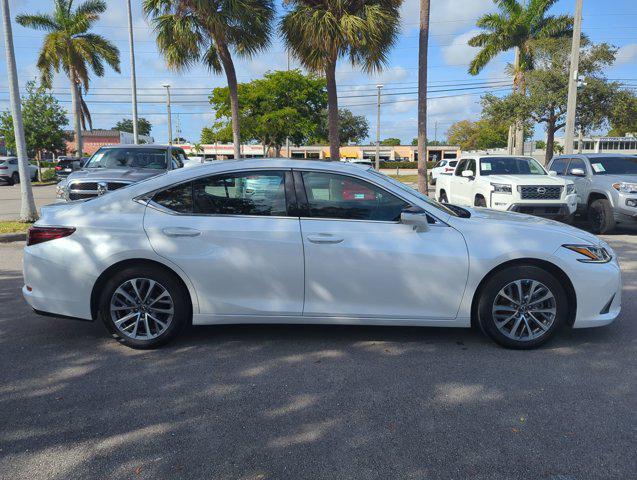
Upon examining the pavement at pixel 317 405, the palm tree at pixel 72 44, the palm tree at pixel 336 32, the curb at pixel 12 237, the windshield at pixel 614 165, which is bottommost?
the pavement at pixel 317 405

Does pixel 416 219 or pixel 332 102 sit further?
pixel 332 102

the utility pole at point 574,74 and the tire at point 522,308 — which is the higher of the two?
the utility pole at point 574,74

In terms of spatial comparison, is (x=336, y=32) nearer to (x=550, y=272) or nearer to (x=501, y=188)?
(x=501, y=188)

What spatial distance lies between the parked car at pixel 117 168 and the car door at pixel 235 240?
5574 mm

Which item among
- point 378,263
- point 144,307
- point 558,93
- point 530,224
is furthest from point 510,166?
point 558,93

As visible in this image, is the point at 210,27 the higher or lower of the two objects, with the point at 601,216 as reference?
higher

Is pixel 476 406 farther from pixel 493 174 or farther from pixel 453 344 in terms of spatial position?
pixel 493 174

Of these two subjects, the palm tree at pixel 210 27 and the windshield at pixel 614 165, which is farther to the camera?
the palm tree at pixel 210 27

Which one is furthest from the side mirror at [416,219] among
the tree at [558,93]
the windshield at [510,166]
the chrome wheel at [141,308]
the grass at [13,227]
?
the tree at [558,93]

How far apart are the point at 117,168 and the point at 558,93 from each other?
23.2 meters

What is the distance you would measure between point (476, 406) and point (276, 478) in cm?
147

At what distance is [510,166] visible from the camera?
465 inches

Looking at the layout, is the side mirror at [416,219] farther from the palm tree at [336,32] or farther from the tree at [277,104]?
the tree at [277,104]

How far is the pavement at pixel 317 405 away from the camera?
9.09 ft
